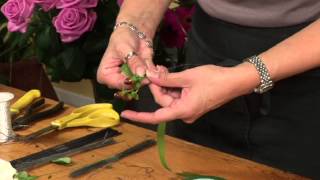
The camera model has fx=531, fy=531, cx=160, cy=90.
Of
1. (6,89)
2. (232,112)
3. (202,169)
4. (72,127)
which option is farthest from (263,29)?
(6,89)

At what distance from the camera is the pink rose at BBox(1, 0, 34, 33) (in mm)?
1552

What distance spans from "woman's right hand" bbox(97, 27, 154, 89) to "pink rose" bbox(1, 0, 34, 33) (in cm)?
67

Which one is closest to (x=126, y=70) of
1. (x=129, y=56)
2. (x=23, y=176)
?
(x=129, y=56)

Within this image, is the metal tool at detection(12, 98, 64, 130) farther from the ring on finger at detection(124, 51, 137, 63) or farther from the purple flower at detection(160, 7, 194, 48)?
the purple flower at detection(160, 7, 194, 48)

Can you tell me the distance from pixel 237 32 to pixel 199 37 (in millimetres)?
101

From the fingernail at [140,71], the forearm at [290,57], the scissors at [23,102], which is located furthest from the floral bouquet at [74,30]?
the forearm at [290,57]

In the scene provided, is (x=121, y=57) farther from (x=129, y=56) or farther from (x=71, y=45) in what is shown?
(x=71, y=45)

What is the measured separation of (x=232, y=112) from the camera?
978 mm

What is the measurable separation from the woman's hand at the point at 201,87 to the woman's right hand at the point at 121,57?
0.31 ft

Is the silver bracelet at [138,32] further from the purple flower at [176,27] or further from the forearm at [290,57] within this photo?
the purple flower at [176,27]

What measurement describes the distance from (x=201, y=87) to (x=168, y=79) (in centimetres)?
5

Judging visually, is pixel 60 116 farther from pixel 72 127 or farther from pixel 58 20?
pixel 58 20

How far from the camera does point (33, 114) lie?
1.03 metres

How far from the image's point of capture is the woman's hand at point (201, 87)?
31.3 inches
